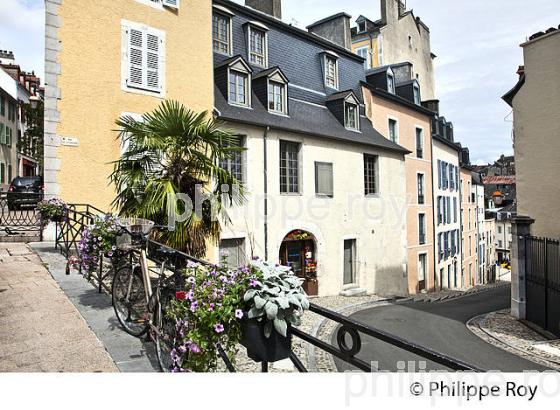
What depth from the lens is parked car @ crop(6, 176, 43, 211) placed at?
740cm

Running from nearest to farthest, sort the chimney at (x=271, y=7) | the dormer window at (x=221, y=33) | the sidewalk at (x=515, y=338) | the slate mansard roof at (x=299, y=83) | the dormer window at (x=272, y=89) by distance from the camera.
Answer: the sidewalk at (x=515, y=338) → the slate mansard roof at (x=299, y=83) → the dormer window at (x=221, y=33) → the dormer window at (x=272, y=89) → the chimney at (x=271, y=7)

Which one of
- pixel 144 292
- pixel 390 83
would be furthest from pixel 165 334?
pixel 390 83

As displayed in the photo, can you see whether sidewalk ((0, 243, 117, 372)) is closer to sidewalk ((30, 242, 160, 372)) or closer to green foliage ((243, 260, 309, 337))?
sidewalk ((30, 242, 160, 372))

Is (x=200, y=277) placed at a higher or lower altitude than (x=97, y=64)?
lower

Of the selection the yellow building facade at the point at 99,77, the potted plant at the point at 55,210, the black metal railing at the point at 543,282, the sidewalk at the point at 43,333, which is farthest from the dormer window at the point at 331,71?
the sidewalk at the point at 43,333

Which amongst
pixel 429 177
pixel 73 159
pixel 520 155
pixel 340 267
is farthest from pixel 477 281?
pixel 73 159

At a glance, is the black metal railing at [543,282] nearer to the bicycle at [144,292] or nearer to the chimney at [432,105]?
the bicycle at [144,292]

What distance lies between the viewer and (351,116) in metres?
12.9

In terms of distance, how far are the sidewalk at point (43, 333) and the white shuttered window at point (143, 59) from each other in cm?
479

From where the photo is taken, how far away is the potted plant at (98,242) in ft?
12.5

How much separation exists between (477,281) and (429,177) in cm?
525

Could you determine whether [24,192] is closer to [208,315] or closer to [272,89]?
[272,89]
